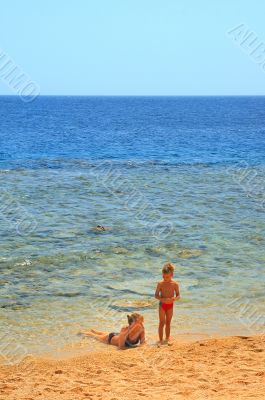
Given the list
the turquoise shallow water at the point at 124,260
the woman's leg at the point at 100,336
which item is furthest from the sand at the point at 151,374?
the turquoise shallow water at the point at 124,260

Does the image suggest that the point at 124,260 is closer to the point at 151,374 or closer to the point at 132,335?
the point at 132,335

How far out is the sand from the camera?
916 centimetres

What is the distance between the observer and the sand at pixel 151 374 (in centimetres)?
916

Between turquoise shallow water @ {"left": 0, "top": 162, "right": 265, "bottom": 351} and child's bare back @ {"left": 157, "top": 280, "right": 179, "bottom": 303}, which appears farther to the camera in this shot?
turquoise shallow water @ {"left": 0, "top": 162, "right": 265, "bottom": 351}

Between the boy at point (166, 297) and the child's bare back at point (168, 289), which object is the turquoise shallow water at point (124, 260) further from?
the child's bare back at point (168, 289)

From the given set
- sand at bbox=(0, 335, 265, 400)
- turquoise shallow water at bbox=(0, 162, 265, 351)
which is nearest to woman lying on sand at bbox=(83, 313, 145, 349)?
sand at bbox=(0, 335, 265, 400)

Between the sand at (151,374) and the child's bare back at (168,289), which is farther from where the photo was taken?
the child's bare back at (168,289)

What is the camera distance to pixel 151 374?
10.1 m

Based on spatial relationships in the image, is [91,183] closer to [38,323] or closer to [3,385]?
[38,323]

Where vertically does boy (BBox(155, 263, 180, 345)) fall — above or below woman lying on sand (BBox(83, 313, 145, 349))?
above

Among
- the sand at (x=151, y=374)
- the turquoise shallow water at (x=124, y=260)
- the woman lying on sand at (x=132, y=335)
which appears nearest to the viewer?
the sand at (x=151, y=374)

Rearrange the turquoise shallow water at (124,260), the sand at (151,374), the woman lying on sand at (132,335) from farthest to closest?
1. the turquoise shallow water at (124,260)
2. the woman lying on sand at (132,335)
3. the sand at (151,374)

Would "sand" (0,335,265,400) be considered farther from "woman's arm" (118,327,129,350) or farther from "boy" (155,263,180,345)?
"boy" (155,263,180,345)

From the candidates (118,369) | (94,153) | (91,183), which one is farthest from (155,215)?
(94,153)
